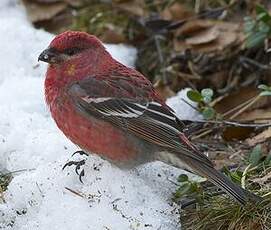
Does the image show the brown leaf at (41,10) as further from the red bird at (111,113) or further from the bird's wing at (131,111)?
the bird's wing at (131,111)

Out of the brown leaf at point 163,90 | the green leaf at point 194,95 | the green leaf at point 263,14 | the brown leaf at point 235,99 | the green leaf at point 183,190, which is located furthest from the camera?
the brown leaf at point 163,90

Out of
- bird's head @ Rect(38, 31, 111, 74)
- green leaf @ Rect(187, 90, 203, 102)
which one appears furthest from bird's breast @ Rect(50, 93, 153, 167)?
green leaf @ Rect(187, 90, 203, 102)

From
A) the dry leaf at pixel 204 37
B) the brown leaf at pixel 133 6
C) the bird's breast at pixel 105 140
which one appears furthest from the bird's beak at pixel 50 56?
the brown leaf at pixel 133 6

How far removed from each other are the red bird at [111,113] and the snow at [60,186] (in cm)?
12

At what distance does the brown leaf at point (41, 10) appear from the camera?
522cm

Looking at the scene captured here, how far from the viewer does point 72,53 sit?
3.68 m

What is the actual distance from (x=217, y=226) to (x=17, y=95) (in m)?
1.60

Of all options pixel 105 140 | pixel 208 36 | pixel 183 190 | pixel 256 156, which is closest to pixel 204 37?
pixel 208 36

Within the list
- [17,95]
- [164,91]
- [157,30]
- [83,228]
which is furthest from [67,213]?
[157,30]

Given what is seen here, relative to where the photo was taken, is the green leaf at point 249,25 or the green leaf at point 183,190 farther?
the green leaf at point 249,25

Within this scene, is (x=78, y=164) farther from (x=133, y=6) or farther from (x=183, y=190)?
(x=133, y=6)

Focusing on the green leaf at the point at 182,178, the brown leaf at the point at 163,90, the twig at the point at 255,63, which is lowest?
the brown leaf at the point at 163,90

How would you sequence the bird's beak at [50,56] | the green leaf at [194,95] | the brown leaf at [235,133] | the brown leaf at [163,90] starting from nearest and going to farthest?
the bird's beak at [50,56], the green leaf at [194,95], the brown leaf at [235,133], the brown leaf at [163,90]

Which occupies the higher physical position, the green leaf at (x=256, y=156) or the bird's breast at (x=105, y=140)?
the bird's breast at (x=105, y=140)
